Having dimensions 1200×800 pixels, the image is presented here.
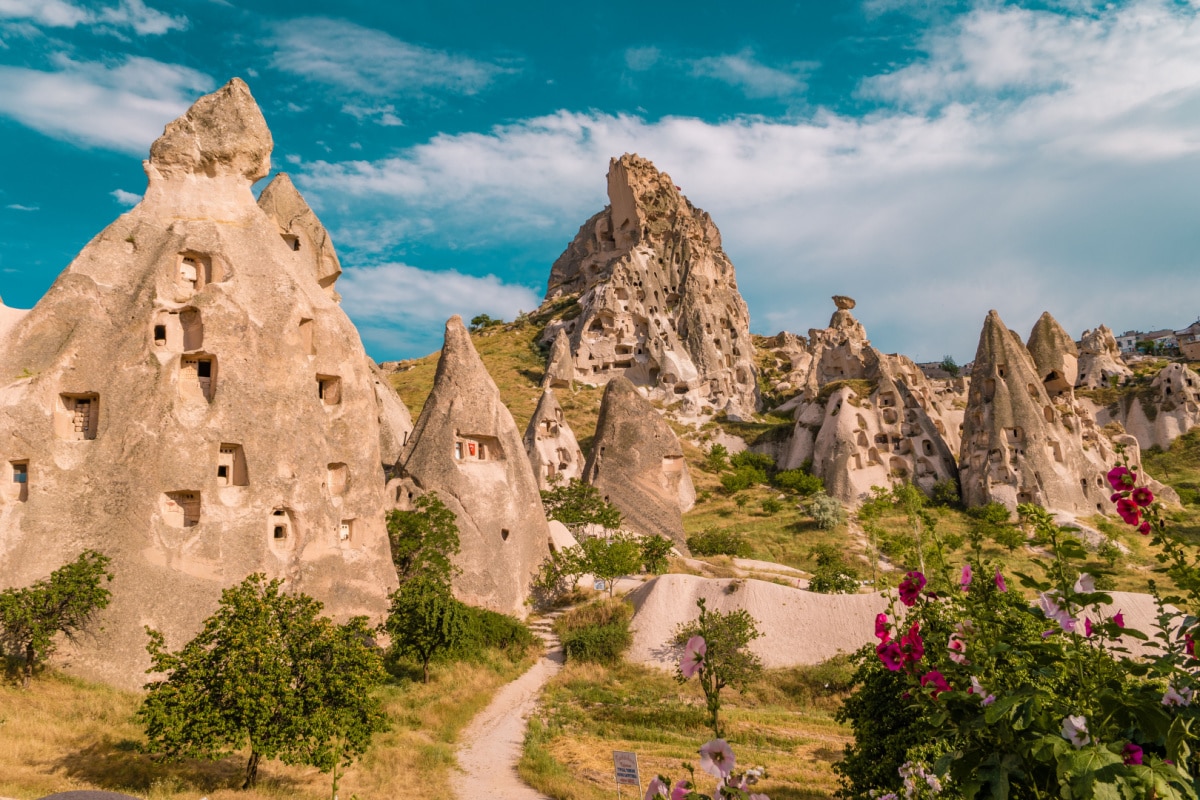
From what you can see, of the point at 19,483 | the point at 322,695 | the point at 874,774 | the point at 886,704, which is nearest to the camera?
the point at 874,774

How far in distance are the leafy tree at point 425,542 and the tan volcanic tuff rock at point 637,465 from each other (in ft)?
47.3

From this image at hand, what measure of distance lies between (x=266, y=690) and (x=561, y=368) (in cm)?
5300

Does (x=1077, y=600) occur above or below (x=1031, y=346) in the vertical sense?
below

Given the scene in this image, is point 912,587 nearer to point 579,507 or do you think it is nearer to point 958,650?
point 958,650

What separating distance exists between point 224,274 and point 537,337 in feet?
190

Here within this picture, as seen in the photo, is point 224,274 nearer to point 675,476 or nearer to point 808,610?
point 808,610

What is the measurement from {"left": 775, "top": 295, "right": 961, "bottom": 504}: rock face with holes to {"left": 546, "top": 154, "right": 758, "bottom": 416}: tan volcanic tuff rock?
10.1m

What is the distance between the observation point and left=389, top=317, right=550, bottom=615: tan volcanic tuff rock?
28.7m

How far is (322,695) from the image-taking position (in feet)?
45.5

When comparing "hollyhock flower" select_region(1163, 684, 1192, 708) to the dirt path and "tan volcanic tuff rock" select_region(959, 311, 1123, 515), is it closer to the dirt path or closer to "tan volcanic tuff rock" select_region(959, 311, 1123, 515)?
the dirt path

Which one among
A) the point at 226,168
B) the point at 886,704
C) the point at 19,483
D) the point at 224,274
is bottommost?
the point at 886,704

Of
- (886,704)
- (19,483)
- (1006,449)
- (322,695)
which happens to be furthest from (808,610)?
(1006,449)

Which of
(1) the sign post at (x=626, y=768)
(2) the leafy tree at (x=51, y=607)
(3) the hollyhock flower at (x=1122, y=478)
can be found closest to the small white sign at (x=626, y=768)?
(1) the sign post at (x=626, y=768)

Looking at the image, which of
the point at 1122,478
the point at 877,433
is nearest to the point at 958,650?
the point at 1122,478
